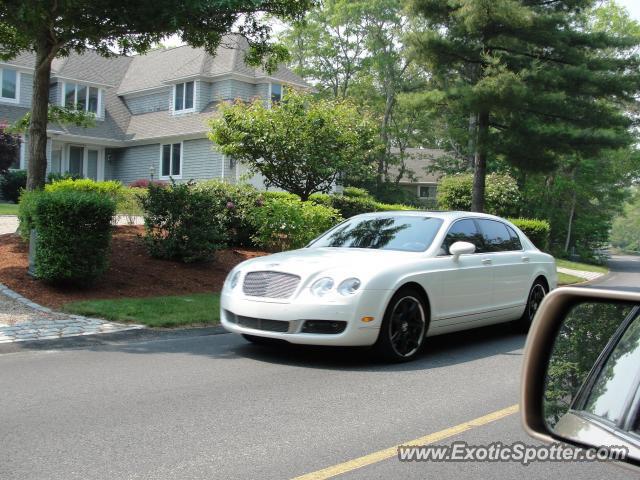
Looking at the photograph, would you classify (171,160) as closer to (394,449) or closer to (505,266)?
(505,266)

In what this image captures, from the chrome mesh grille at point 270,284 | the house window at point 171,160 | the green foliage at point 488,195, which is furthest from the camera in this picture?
the house window at point 171,160

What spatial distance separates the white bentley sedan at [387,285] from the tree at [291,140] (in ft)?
31.9

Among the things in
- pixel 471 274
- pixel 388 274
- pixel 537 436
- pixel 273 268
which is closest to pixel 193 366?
pixel 273 268

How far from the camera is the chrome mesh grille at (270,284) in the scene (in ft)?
23.4

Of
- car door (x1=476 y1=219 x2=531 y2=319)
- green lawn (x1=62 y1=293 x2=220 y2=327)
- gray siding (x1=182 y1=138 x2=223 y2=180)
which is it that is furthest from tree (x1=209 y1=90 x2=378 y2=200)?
gray siding (x1=182 y1=138 x2=223 y2=180)

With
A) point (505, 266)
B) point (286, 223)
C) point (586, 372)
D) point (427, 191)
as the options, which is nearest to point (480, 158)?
point (286, 223)

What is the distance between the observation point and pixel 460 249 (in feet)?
26.0

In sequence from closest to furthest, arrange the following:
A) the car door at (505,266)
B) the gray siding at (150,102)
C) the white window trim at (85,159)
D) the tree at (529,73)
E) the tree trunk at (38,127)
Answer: the car door at (505,266)
the tree trunk at (38,127)
the tree at (529,73)
the white window trim at (85,159)
the gray siding at (150,102)

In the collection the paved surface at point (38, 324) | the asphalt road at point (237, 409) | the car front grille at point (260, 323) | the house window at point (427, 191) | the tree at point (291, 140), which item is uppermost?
the house window at point (427, 191)

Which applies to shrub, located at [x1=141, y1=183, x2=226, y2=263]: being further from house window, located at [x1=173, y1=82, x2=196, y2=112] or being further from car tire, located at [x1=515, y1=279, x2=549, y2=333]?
house window, located at [x1=173, y1=82, x2=196, y2=112]

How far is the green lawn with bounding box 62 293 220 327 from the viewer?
31.1 ft

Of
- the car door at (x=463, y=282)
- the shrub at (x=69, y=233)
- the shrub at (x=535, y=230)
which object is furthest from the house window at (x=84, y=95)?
the car door at (x=463, y=282)

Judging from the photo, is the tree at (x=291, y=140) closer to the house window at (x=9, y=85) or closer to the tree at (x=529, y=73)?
the tree at (x=529, y=73)

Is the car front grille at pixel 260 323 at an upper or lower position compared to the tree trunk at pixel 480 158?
lower
